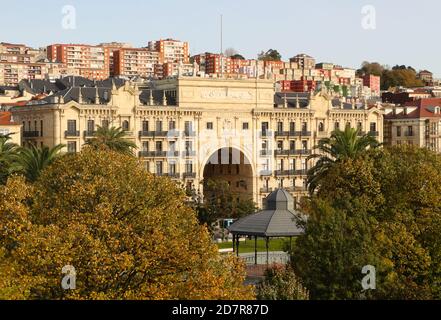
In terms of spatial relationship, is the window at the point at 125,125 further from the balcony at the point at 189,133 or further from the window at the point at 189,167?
the window at the point at 189,167

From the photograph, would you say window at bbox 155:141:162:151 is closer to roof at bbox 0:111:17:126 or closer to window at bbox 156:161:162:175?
window at bbox 156:161:162:175

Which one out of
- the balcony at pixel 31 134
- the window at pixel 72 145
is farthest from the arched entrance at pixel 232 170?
the balcony at pixel 31 134

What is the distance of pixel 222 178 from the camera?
373 ft

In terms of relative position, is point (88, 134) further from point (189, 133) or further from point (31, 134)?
point (189, 133)

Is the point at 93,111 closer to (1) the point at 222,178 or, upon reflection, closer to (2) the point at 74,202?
(1) the point at 222,178

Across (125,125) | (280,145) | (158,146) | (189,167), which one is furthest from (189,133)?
(280,145)

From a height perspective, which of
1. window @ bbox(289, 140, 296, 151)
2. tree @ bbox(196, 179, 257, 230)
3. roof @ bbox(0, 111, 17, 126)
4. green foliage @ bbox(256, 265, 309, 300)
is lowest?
tree @ bbox(196, 179, 257, 230)

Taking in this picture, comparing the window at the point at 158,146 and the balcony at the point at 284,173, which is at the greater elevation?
the window at the point at 158,146

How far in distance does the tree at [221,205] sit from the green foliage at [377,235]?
38819mm

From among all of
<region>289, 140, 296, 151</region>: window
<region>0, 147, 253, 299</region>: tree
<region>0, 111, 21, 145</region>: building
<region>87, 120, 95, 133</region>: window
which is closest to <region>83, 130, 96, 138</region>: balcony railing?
<region>87, 120, 95, 133</region>: window

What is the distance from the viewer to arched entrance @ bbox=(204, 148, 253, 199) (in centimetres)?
11094

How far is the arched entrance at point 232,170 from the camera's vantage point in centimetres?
11094

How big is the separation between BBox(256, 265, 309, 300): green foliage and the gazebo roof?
15.8 metres

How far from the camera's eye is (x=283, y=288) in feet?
136
